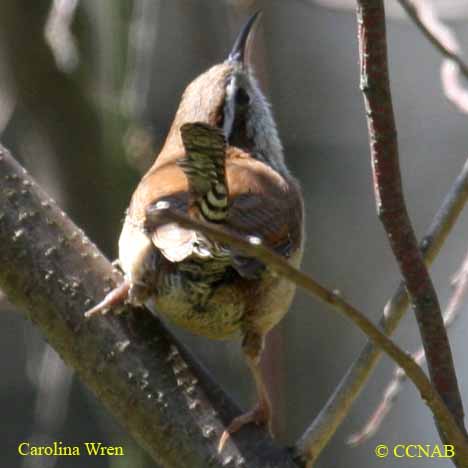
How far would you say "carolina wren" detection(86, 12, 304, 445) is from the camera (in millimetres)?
2287

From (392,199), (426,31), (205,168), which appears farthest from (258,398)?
(426,31)

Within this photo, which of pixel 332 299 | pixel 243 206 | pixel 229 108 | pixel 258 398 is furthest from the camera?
pixel 229 108

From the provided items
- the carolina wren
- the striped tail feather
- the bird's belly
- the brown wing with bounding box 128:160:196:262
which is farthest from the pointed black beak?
the striped tail feather

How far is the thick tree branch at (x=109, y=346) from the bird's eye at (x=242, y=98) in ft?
4.18

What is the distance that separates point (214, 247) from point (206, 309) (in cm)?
41

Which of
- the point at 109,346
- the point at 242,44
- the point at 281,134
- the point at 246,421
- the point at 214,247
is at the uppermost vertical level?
the point at 242,44

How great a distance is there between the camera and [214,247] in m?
2.49

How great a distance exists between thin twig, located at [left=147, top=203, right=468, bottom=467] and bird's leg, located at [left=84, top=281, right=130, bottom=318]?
A: 2.65 ft

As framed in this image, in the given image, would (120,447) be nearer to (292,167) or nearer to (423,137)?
(292,167)

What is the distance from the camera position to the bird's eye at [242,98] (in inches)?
144

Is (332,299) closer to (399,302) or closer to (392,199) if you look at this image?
(392,199)

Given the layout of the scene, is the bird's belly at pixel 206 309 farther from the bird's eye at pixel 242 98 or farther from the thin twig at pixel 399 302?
the bird's eye at pixel 242 98

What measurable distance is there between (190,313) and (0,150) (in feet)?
2.25

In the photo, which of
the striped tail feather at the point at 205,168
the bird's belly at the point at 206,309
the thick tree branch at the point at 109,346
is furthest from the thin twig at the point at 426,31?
the bird's belly at the point at 206,309
